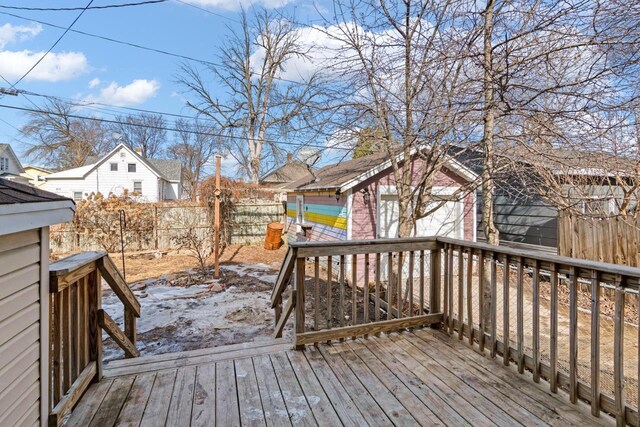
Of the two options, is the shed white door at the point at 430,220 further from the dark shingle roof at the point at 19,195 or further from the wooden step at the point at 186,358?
the dark shingle roof at the point at 19,195

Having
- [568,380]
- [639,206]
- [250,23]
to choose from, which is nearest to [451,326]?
[568,380]

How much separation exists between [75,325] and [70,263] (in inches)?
16.0

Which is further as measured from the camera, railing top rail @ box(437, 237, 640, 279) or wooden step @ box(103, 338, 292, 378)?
wooden step @ box(103, 338, 292, 378)

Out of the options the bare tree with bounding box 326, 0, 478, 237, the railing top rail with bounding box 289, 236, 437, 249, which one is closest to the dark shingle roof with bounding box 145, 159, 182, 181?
the bare tree with bounding box 326, 0, 478, 237

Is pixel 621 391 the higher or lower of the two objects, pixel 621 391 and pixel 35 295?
the lower

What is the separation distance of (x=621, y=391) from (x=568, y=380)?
33 centimetres

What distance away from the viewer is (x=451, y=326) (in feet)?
10.3

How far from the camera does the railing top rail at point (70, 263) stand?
182 cm

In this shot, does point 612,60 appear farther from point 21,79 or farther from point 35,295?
point 21,79

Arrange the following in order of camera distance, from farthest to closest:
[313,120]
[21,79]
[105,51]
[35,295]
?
[105,51] → [21,79] → [313,120] → [35,295]

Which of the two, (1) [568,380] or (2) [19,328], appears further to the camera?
(1) [568,380]

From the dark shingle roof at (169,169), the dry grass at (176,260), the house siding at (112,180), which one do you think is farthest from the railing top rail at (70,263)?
the dark shingle roof at (169,169)

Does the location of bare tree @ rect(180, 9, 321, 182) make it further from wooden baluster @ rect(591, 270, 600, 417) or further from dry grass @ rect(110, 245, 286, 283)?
wooden baluster @ rect(591, 270, 600, 417)

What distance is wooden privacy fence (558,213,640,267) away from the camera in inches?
231
